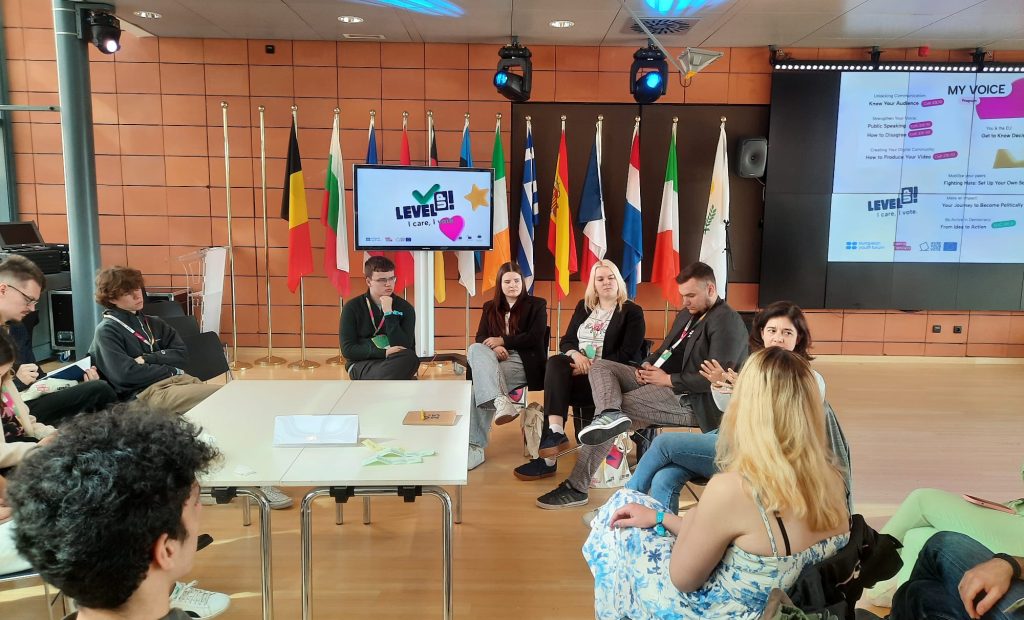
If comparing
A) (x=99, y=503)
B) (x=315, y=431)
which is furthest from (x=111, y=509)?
(x=315, y=431)

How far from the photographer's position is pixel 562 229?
6.33 metres

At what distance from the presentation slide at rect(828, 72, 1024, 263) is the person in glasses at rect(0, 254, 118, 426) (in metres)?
5.99

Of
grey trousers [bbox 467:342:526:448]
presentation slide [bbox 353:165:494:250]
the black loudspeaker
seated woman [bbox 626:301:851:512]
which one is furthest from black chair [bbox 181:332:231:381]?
the black loudspeaker

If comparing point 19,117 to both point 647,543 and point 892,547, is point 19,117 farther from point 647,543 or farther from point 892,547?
point 892,547

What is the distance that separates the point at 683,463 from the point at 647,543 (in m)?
0.82

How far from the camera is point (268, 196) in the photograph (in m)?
6.60

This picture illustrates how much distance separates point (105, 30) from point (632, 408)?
4.66m

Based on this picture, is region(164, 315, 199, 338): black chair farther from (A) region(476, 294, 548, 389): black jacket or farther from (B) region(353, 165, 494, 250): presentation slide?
(A) region(476, 294, 548, 389): black jacket

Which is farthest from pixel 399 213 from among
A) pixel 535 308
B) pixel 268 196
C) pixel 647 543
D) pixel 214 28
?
pixel 647 543

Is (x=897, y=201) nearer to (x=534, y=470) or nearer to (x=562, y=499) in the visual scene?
(x=534, y=470)

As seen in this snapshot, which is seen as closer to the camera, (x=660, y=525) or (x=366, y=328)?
(x=660, y=525)

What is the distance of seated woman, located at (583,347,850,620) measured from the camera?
5.51 ft

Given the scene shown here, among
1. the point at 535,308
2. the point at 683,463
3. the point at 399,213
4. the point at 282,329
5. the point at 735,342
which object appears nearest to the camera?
the point at 683,463

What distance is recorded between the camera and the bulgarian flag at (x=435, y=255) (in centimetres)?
622
